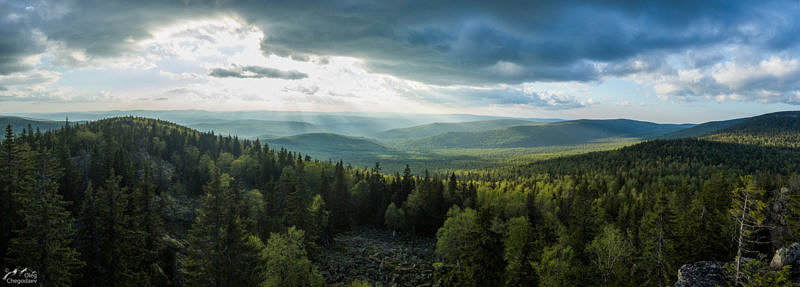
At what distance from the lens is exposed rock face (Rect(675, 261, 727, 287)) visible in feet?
96.9

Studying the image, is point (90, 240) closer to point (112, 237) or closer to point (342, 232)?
point (112, 237)

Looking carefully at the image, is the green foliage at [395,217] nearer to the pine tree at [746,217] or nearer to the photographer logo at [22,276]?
the photographer logo at [22,276]

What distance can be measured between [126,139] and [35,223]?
113 m

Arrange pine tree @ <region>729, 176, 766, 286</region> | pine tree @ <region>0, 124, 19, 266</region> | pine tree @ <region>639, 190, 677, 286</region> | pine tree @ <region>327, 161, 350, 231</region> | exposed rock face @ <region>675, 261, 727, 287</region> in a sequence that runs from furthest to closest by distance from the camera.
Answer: pine tree @ <region>327, 161, 350, 231</region> → pine tree @ <region>639, 190, 677, 286</region> → pine tree @ <region>0, 124, 19, 266</region> → exposed rock face @ <region>675, 261, 727, 287</region> → pine tree @ <region>729, 176, 766, 286</region>

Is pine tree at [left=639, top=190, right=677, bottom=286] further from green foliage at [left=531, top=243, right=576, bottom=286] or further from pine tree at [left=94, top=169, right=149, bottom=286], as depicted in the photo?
pine tree at [left=94, top=169, right=149, bottom=286]

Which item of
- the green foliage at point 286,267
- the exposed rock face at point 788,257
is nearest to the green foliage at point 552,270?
the exposed rock face at point 788,257

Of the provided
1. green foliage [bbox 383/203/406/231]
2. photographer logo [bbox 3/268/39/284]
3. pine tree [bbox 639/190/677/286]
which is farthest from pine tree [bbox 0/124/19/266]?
pine tree [bbox 639/190/677/286]

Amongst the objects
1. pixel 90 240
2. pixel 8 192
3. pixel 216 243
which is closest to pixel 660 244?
pixel 216 243

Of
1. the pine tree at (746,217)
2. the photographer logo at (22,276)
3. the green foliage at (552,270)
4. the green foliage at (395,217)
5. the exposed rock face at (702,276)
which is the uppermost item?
the pine tree at (746,217)

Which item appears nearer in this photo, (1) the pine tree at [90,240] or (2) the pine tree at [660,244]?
(1) the pine tree at [90,240]

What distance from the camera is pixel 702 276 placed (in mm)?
30500

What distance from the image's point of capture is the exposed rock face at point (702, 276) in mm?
29547

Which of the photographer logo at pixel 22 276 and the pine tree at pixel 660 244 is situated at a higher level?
the photographer logo at pixel 22 276

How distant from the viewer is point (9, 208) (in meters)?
40.7
